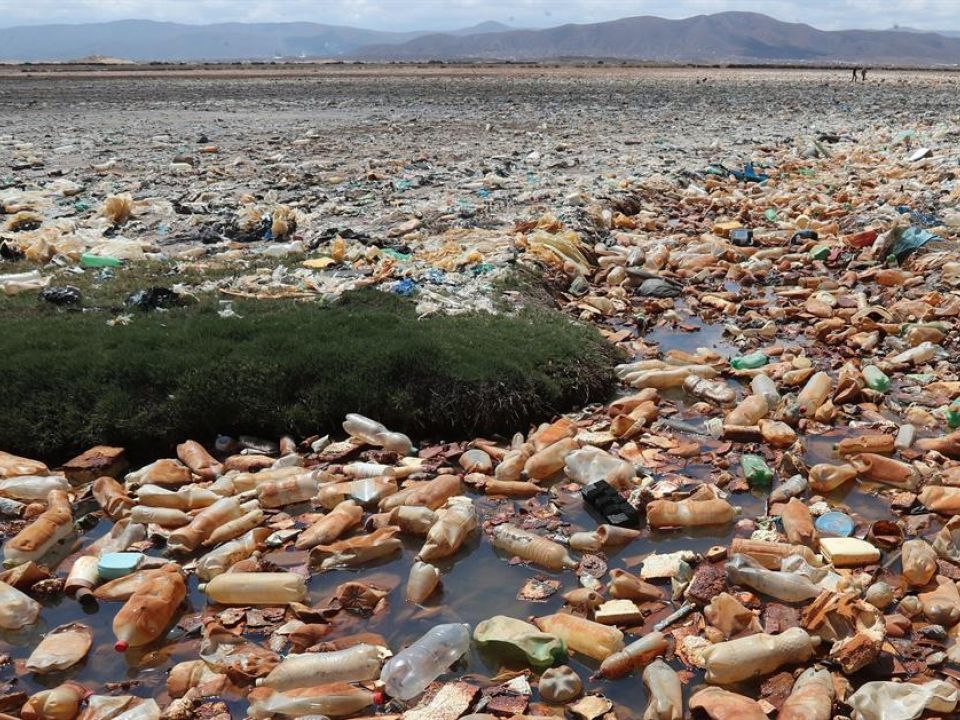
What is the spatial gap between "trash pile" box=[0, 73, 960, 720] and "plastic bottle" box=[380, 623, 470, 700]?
14 mm

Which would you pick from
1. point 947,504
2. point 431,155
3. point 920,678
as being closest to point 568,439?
point 947,504

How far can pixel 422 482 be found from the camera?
5562 mm

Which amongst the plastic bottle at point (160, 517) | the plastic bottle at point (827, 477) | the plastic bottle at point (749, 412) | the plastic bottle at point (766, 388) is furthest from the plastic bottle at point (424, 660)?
the plastic bottle at point (766, 388)

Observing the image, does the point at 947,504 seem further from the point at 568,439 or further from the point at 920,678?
the point at 568,439

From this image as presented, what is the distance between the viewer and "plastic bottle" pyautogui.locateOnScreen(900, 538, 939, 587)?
4.23m

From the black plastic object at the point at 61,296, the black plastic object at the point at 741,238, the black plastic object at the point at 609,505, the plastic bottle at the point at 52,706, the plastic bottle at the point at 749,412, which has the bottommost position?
the plastic bottle at the point at 52,706

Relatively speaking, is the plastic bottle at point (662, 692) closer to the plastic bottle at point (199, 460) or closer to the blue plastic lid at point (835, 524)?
the blue plastic lid at point (835, 524)

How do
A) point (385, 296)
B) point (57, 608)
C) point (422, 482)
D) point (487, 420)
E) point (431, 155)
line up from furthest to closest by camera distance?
point (431, 155)
point (385, 296)
point (487, 420)
point (422, 482)
point (57, 608)

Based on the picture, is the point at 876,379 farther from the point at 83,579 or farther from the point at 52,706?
the point at 52,706

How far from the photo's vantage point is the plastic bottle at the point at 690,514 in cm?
501

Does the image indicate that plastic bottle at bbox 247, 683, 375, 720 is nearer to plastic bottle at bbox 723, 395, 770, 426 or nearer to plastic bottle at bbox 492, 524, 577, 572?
plastic bottle at bbox 492, 524, 577, 572

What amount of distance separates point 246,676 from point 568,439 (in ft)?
9.63

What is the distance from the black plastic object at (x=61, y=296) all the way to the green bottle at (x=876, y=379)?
7.54 meters

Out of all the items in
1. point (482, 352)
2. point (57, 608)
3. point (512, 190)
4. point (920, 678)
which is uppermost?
point (512, 190)
